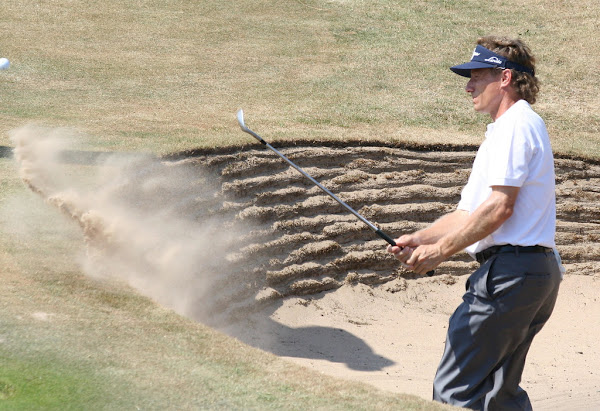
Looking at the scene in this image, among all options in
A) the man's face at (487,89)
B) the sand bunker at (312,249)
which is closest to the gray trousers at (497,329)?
the man's face at (487,89)

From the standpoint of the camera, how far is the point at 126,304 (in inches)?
215

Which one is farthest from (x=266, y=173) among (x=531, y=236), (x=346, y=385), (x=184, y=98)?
(x=531, y=236)

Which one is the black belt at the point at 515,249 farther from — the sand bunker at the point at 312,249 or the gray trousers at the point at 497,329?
the sand bunker at the point at 312,249

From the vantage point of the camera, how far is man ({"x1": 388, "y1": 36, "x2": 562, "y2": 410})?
3678 millimetres

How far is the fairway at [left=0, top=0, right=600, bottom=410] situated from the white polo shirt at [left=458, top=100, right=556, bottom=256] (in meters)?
1.01

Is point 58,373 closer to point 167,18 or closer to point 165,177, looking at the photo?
point 165,177

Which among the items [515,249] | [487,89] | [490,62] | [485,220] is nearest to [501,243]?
[515,249]

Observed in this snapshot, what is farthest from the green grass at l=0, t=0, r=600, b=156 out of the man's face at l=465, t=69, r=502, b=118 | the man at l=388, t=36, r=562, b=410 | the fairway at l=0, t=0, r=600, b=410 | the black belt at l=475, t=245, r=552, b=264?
the black belt at l=475, t=245, r=552, b=264

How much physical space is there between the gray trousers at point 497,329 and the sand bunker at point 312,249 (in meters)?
2.87

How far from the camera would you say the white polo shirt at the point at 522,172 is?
11.9 ft

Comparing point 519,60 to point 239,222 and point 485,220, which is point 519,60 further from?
point 239,222

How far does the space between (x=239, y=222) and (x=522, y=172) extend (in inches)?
211

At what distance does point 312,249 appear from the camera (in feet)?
29.9

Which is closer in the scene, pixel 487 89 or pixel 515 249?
pixel 515 249
